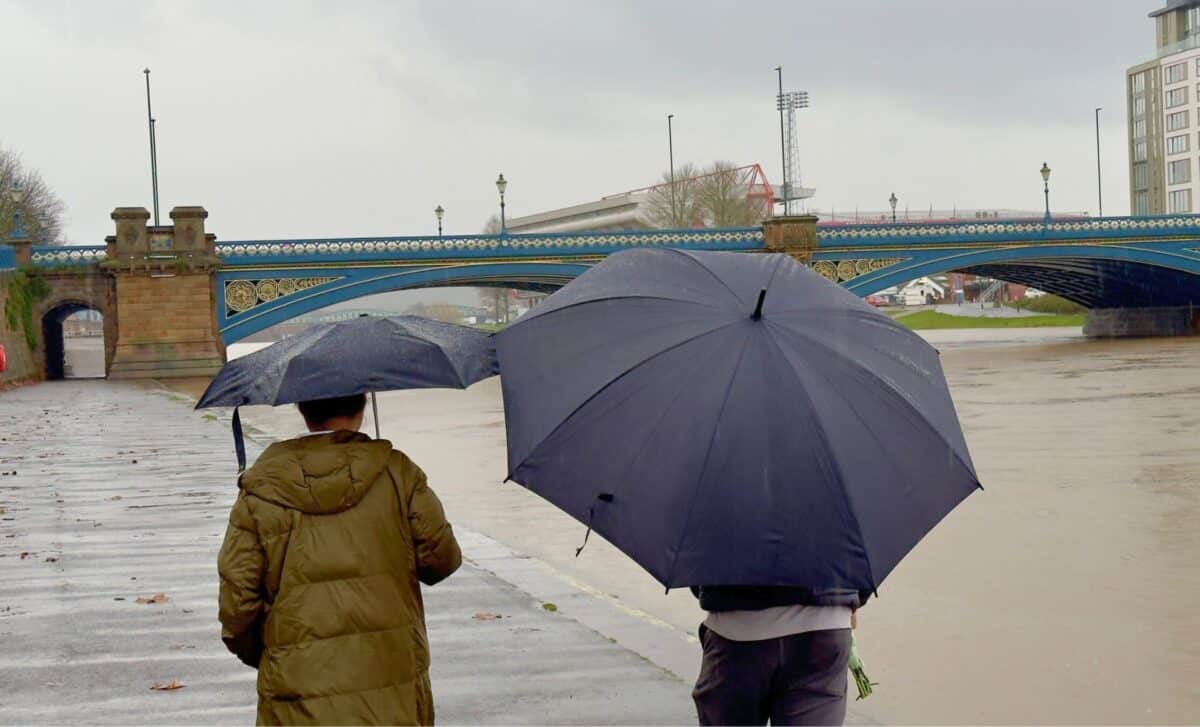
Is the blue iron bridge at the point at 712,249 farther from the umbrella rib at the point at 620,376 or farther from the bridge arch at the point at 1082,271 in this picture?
the umbrella rib at the point at 620,376

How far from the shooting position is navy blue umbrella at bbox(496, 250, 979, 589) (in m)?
3.29

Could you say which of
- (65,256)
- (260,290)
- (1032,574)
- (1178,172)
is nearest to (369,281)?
(260,290)

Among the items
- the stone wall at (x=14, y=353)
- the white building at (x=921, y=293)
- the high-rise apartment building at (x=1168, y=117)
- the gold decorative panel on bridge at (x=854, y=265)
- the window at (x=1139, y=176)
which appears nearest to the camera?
the stone wall at (x=14, y=353)

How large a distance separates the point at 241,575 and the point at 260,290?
4242 centimetres

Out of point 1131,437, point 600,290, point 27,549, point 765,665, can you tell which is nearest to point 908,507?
point 765,665

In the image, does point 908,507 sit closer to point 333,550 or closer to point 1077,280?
point 333,550

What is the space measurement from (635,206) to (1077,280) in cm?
6324

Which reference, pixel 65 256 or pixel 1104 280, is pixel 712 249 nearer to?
pixel 65 256

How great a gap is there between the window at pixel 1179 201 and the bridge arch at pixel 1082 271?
35.4 meters

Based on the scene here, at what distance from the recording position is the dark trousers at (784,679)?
3447 mm

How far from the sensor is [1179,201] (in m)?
92.6

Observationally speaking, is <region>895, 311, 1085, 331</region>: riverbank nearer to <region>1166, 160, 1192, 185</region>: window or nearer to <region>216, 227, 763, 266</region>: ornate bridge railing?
<region>1166, 160, 1192, 185</region>: window

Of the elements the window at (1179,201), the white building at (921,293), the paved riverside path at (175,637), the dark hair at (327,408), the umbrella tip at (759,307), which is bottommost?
the white building at (921,293)

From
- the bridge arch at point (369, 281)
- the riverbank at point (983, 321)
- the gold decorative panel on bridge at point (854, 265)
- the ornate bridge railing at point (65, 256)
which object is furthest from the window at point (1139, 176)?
the ornate bridge railing at point (65, 256)
